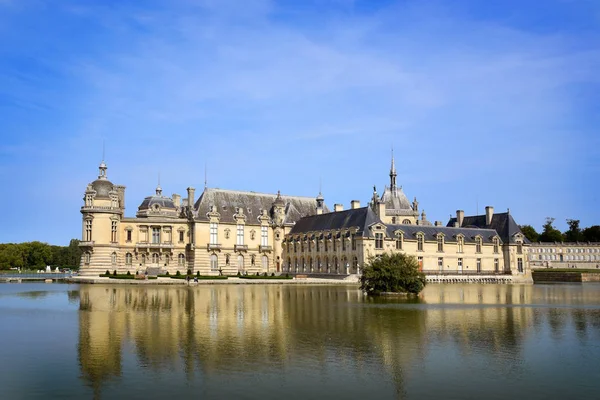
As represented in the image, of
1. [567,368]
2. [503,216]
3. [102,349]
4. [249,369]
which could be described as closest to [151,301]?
[102,349]

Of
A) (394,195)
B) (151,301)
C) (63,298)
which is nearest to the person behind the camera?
(151,301)

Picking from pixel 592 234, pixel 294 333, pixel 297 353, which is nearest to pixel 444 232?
pixel 294 333

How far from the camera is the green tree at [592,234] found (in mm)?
134875

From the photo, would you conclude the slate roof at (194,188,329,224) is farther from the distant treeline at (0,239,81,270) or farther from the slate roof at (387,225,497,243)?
the distant treeline at (0,239,81,270)

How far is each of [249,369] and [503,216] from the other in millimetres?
73859

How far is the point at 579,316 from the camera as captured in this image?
30984mm

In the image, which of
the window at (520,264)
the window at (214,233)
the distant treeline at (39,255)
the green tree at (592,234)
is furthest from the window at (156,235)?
the green tree at (592,234)

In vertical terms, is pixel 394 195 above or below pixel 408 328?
above

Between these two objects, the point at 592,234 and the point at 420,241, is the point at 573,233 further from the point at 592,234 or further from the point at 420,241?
the point at 420,241

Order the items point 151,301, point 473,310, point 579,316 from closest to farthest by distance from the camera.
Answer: point 579,316, point 473,310, point 151,301

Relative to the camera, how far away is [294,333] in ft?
77.8

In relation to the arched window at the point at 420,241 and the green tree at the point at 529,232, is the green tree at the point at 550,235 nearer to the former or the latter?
the green tree at the point at 529,232

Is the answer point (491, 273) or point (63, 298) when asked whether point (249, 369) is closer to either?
point (63, 298)

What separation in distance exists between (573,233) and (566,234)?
6.51 ft
